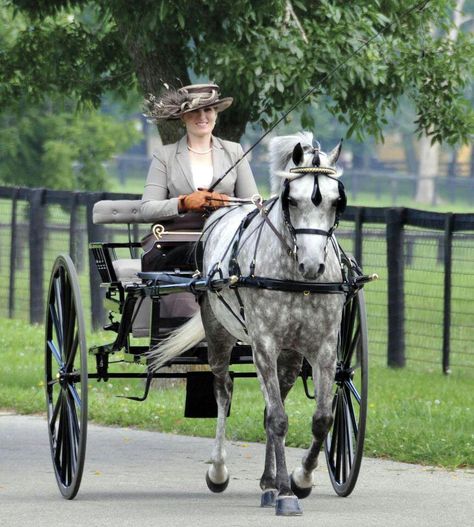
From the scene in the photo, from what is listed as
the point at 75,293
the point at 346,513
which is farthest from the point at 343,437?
the point at 75,293

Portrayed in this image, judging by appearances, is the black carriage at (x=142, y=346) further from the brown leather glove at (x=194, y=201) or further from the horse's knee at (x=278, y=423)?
the horse's knee at (x=278, y=423)

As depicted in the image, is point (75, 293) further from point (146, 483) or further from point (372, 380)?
point (372, 380)

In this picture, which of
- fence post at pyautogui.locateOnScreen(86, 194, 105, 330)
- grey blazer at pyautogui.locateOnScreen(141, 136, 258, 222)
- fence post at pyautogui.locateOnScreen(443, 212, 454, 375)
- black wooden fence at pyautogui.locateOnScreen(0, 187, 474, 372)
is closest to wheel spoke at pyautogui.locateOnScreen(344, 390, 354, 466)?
grey blazer at pyautogui.locateOnScreen(141, 136, 258, 222)

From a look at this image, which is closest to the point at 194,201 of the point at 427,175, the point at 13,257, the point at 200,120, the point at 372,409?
the point at 200,120

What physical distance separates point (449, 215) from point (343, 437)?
5911 millimetres

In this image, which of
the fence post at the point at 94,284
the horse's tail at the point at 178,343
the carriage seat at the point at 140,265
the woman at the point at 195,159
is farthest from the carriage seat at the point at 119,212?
the fence post at the point at 94,284

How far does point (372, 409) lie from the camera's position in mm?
11883

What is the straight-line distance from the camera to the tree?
12.0m

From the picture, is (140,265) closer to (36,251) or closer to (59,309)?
(59,309)

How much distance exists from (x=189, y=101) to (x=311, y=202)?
215 cm

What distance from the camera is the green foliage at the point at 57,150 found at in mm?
25547

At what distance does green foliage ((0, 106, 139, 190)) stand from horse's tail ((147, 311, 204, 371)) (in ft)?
53.0

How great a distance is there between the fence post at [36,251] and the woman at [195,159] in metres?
10.0

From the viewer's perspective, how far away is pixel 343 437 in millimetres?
8875
